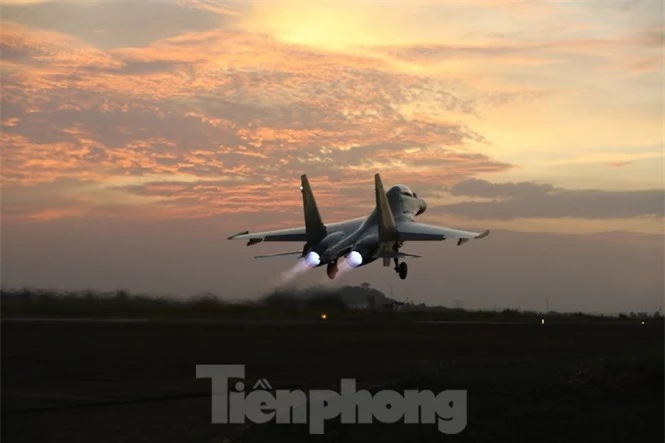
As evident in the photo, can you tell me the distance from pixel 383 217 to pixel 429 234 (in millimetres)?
5114

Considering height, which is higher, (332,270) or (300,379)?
(332,270)

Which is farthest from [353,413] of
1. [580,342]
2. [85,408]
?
[580,342]

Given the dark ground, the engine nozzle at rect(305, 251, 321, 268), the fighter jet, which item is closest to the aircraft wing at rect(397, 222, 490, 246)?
the fighter jet

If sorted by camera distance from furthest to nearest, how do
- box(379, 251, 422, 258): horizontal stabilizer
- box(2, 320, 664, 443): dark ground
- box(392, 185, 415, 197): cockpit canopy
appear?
1. box(392, 185, 415, 197): cockpit canopy
2. box(379, 251, 422, 258): horizontal stabilizer
3. box(2, 320, 664, 443): dark ground

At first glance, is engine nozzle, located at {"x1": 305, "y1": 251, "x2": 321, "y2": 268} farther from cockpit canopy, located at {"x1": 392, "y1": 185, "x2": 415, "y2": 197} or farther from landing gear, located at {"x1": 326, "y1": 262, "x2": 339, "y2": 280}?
cockpit canopy, located at {"x1": 392, "y1": 185, "x2": 415, "y2": 197}

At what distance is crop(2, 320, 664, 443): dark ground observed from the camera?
67.8 feet

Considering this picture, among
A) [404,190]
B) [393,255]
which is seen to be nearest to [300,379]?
[393,255]

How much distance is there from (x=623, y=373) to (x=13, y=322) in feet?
103

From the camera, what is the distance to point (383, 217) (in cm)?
5988

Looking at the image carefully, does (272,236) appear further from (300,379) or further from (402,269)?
(300,379)

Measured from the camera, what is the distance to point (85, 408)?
22469 millimetres

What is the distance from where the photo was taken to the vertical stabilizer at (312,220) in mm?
60969

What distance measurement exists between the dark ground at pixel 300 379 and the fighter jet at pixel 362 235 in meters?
9.56

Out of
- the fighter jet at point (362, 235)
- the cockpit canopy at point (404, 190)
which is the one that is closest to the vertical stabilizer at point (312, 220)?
the fighter jet at point (362, 235)
